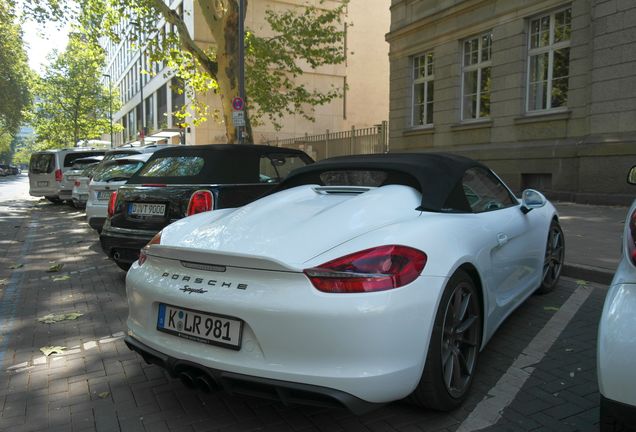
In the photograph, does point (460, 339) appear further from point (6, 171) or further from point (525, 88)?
point (6, 171)

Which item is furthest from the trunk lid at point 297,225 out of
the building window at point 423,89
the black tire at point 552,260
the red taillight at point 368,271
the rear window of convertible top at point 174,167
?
the building window at point 423,89

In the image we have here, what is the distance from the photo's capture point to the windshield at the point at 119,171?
8.97 metres

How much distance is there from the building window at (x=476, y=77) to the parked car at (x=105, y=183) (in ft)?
33.0

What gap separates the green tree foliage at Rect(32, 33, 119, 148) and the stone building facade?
3784 centimetres

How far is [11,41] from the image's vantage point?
1550 inches

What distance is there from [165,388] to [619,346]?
2.54 metres

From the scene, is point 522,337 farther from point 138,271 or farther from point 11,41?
point 11,41

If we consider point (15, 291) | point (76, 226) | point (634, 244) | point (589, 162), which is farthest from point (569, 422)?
point (76, 226)

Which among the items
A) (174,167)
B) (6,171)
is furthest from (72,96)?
(174,167)

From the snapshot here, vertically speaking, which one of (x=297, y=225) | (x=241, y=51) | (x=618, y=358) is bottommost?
(x=618, y=358)

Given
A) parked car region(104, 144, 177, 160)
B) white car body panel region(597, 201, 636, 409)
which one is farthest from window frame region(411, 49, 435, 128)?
white car body panel region(597, 201, 636, 409)

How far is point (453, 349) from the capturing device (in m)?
2.81

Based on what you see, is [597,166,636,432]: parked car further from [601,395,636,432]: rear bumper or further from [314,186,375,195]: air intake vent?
[314,186,375,195]: air intake vent

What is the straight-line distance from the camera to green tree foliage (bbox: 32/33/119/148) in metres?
49.4
